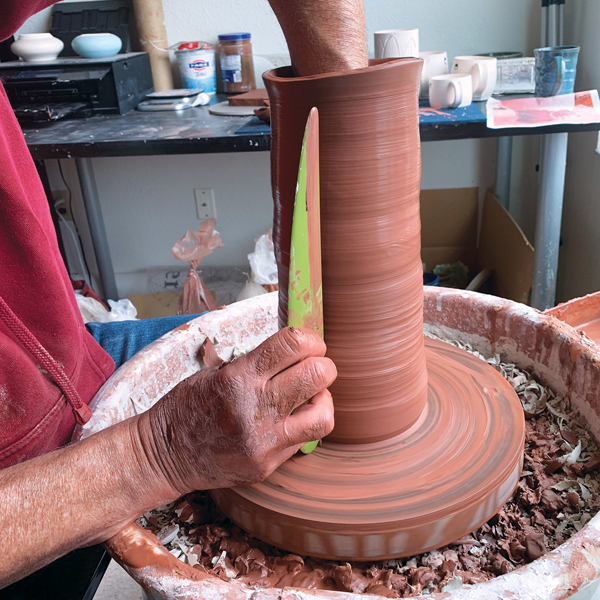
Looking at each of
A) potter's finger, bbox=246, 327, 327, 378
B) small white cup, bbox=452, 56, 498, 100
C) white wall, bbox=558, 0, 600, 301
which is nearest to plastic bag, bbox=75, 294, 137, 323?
small white cup, bbox=452, 56, 498, 100

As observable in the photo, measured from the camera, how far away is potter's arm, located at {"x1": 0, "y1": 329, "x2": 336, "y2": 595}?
0.59 m

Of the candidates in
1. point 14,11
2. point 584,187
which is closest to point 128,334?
point 14,11

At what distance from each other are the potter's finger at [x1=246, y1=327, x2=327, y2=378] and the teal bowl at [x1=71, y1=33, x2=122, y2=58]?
6.88ft

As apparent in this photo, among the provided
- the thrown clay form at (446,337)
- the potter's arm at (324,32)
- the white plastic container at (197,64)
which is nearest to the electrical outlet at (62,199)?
the white plastic container at (197,64)

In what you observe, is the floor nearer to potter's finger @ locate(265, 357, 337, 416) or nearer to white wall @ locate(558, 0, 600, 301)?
potter's finger @ locate(265, 357, 337, 416)

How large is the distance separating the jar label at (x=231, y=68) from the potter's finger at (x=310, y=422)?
213 cm

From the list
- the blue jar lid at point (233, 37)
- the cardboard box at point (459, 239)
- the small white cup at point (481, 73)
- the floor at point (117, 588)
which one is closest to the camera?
the floor at point (117, 588)

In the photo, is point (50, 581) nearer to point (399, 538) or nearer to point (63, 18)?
point (399, 538)

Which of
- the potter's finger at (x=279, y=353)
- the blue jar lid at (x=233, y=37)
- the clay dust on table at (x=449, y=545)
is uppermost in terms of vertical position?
the blue jar lid at (x=233, y=37)

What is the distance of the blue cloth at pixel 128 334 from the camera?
4.19ft

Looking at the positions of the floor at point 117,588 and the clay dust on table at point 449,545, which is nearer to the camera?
the clay dust on table at point 449,545

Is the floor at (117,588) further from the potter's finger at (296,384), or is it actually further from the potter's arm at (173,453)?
the potter's finger at (296,384)

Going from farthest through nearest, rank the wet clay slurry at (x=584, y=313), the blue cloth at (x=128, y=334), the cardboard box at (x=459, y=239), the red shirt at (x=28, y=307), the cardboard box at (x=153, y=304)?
the cardboard box at (x=153, y=304) → the cardboard box at (x=459, y=239) → the blue cloth at (x=128, y=334) → the wet clay slurry at (x=584, y=313) → the red shirt at (x=28, y=307)

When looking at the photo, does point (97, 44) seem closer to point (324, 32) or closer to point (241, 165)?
point (241, 165)
